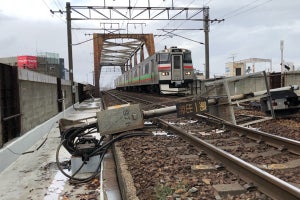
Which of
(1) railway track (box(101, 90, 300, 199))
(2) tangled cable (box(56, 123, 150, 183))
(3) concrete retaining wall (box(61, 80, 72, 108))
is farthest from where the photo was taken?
(3) concrete retaining wall (box(61, 80, 72, 108))

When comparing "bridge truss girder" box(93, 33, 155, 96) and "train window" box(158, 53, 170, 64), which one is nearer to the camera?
"train window" box(158, 53, 170, 64)

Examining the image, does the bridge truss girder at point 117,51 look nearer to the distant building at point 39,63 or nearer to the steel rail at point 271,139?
the distant building at point 39,63

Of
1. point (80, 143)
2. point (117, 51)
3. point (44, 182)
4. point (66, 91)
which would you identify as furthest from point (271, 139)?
point (117, 51)

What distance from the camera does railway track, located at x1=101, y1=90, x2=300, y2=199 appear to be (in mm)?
4910

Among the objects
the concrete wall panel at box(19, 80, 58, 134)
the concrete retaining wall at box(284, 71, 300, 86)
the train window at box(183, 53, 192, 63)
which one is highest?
the train window at box(183, 53, 192, 63)

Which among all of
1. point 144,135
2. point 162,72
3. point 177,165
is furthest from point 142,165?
point 162,72

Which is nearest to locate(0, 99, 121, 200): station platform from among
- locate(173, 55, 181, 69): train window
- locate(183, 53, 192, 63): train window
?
locate(173, 55, 181, 69): train window

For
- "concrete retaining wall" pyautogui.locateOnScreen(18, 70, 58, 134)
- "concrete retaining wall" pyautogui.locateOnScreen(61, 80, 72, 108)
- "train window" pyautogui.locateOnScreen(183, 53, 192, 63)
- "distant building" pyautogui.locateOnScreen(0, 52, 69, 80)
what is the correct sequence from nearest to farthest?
"concrete retaining wall" pyautogui.locateOnScreen(18, 70, 58, 134) < "concrete retaining wall" pyautogui.locateOnScreen(61, 80, 72, 108) < "train window" pyautogui.locateOnScreen(183, 53, 192, 63) < "distant building" pyautogui.locateOnScreen(0, 52, 69, 80)

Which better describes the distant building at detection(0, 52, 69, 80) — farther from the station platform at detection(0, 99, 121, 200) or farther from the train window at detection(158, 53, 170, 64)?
the station platform at detection(0, 99, 121, 200)

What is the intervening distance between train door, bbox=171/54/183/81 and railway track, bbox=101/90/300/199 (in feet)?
62.3

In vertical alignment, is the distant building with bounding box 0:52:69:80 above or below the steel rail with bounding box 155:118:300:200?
above

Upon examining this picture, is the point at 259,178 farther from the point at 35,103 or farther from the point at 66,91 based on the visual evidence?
the point at 66,91

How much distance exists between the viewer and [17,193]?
21.3ft

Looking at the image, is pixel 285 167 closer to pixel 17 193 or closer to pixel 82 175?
pixel 82 175
